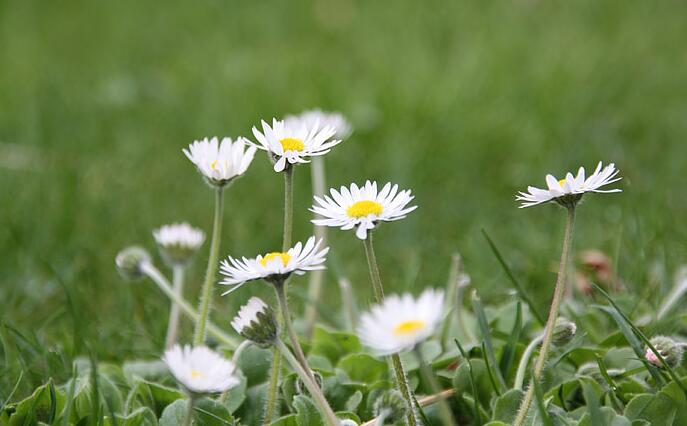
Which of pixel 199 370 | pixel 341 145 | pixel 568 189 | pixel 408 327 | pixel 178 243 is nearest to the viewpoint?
pixel 408 327

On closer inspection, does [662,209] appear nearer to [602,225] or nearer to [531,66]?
[602,225]

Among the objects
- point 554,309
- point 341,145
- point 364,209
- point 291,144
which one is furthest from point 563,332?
point 341,145

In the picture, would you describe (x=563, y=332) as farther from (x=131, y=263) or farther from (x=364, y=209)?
(x=131, y=263)

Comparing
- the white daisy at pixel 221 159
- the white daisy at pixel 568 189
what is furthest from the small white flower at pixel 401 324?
the white daisy at pixel 221 159

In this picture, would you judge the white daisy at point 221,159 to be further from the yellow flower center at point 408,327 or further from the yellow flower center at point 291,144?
the yellow flower center at point 408,327

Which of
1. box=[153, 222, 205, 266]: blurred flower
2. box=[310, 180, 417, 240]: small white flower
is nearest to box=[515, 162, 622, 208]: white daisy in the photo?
box=[310, 180, 417, 240]: small white flower

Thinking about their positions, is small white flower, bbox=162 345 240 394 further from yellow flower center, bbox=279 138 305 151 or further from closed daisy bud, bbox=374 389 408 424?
yellow flower center, bbox=279 138 305 151

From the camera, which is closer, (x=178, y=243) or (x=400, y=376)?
(x=400, y=376)
